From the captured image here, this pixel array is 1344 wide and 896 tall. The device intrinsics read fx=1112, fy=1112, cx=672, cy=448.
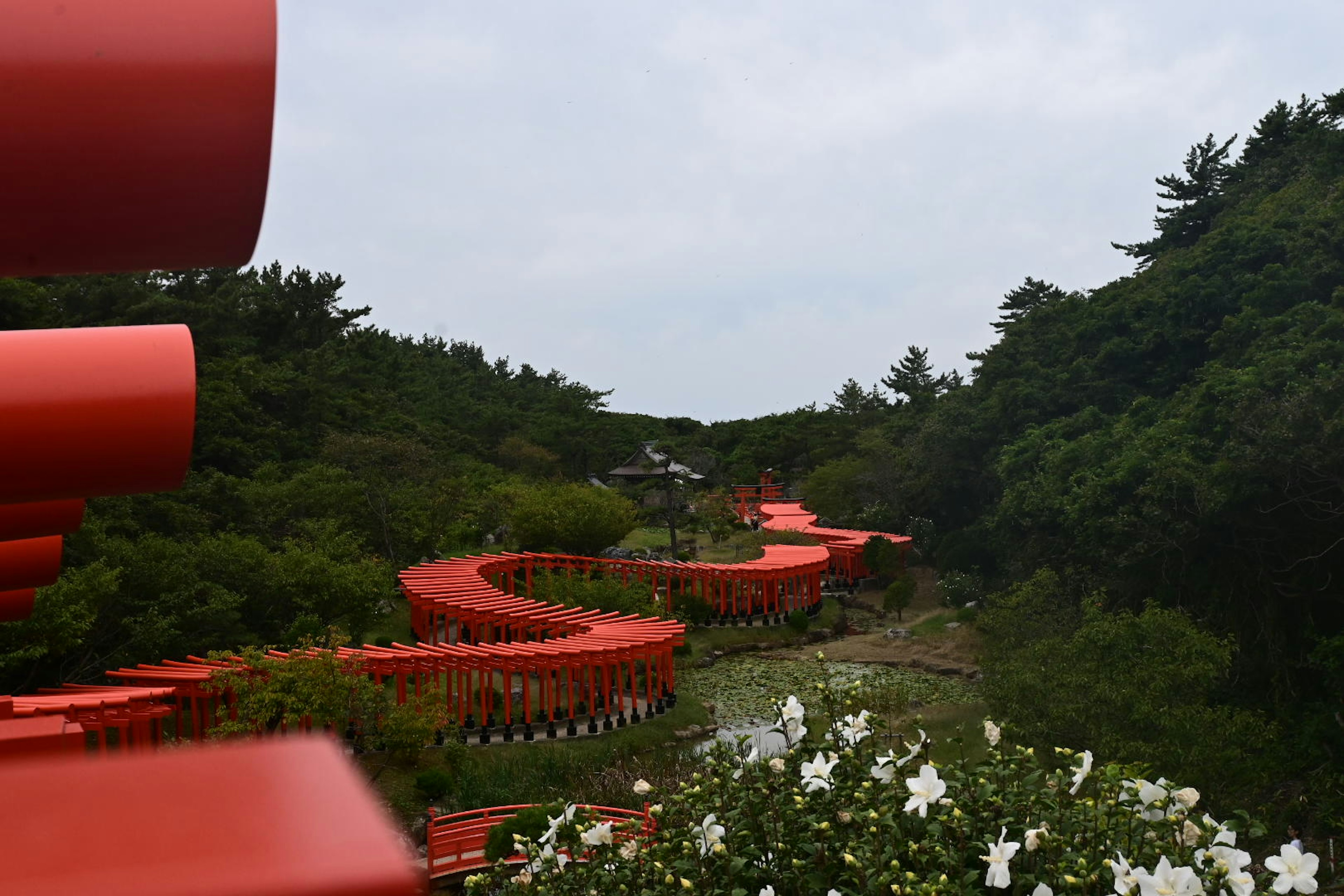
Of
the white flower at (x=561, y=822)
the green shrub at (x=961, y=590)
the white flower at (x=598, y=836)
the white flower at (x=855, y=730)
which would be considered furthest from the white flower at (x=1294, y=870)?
the green shrub at (x=961, y=590)

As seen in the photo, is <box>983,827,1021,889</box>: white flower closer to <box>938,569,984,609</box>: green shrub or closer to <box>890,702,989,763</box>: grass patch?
<box>890,702,989,763</box>: grass patch

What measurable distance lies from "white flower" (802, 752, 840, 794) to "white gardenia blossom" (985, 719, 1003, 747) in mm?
612

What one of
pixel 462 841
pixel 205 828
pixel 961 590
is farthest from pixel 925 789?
pixel 961 590

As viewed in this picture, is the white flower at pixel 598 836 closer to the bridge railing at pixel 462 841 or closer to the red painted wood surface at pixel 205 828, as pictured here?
the red painted wood surface at pixel 205 828

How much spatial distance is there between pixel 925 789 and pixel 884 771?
285 millimetres

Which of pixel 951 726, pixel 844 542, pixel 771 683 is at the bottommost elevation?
pixel 951 726

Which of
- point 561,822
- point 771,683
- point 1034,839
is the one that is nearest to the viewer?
point 1034,839

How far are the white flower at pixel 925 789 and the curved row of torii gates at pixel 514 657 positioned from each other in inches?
204

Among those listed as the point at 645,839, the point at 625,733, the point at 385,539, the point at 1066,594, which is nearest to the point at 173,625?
the point at 625,733

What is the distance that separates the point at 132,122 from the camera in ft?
1.90

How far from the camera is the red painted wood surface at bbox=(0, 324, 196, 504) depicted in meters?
0.93

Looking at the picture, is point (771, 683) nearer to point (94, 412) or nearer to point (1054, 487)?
point (1054, 487)

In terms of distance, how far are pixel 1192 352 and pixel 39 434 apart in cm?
2848

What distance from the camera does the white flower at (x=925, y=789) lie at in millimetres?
3508
